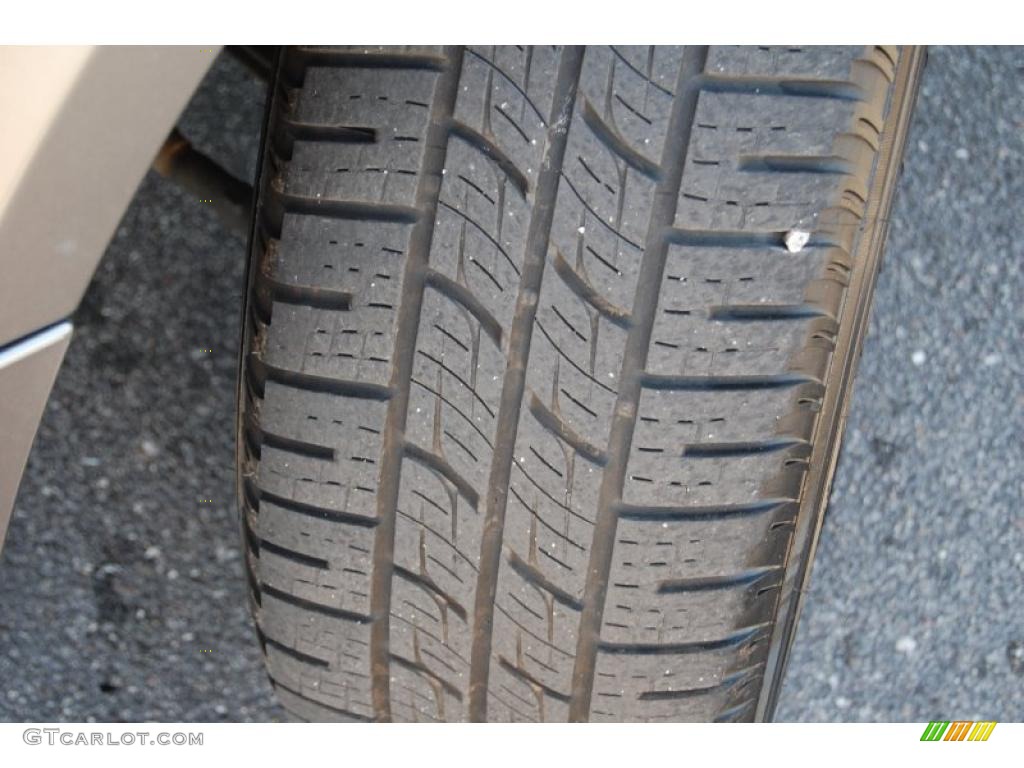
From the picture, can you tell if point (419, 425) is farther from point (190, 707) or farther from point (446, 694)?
point (190, 707)

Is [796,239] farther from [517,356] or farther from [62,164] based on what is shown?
[62,164]

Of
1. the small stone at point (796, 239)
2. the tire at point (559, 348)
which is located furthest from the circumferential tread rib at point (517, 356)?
the small stone at point (796, 239)

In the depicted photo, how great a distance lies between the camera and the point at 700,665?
0.75 metres

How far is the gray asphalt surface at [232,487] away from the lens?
1044mm

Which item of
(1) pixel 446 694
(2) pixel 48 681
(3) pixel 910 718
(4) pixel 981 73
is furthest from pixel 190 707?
(4) pixel 981 73

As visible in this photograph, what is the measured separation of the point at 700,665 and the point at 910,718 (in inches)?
18.7

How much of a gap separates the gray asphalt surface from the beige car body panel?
56 centimetres
